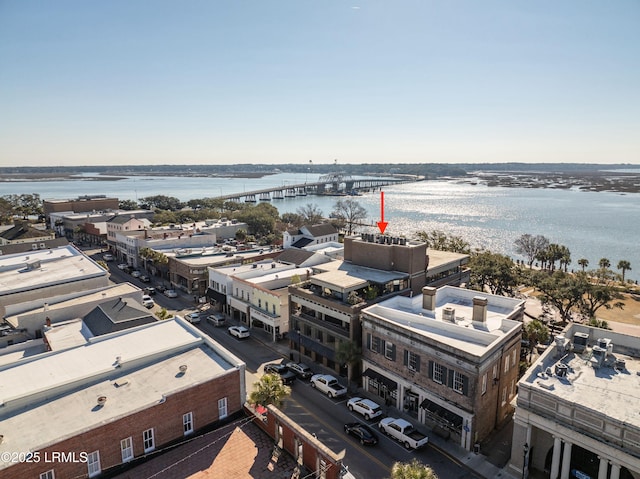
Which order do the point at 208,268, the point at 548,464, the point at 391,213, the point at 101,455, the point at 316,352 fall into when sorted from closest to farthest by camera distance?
the point at 101,455, the point at 548,464, the point at 316,352, the point at 208,268, the point at 391,213

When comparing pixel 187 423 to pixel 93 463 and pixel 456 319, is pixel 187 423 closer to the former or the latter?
pixel 93 463

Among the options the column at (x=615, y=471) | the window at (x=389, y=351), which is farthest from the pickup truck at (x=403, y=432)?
the column at (x=615, y=471)

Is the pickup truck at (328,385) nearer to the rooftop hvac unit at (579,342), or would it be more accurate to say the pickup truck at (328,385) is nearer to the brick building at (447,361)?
the brick building at (447,361)

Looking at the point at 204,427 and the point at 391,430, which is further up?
the point at 204,427

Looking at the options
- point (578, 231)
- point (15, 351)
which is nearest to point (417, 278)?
point (15, 351)

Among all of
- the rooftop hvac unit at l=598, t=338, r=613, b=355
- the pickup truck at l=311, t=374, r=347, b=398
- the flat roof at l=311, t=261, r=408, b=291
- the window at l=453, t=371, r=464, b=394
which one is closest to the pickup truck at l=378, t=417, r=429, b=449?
the window at l=453, t=371, r=464, b=394

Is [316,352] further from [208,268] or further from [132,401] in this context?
[208,268]

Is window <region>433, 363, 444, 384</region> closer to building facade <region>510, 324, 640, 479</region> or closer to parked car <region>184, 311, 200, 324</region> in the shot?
building facade <region>510, 324, 640, 479</region>

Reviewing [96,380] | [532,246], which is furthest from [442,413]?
[532,246]
